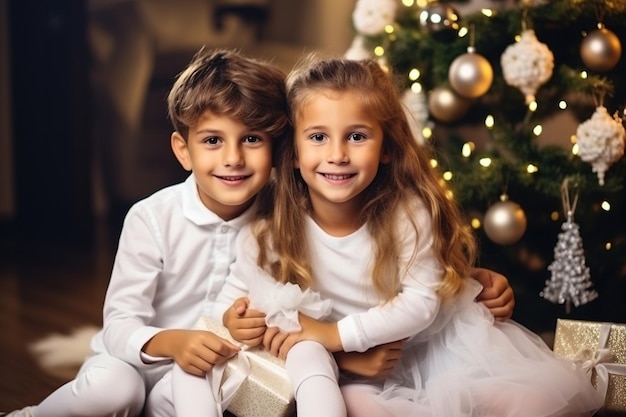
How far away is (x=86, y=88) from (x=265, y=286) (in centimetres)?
295

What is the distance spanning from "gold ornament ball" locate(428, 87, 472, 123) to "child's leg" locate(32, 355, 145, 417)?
4.08ft

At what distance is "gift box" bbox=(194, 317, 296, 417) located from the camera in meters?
1.60

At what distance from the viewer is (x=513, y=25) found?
2.41m

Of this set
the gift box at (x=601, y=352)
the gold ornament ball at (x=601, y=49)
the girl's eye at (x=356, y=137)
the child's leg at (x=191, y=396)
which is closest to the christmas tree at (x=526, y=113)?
the gold ornament ball at (x=601, y=49)

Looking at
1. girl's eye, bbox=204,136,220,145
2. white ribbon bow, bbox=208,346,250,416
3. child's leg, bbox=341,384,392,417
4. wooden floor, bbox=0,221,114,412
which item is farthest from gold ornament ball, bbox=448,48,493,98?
wooden floor, bbox=0,221,114,412

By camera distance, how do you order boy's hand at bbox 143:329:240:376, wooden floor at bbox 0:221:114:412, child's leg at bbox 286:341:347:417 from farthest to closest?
wooden floor at bbox 0:221:114:412 → boy's hand at bbox 143:329:240:376 → child's leg at bbox 286:341:347:417

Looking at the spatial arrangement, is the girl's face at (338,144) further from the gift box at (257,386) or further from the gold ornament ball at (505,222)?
the gold ornament ball at (505,222)

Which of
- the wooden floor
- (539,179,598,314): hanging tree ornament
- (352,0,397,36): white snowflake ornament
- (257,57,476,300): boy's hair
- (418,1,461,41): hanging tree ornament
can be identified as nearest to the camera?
(257,57,476,300): boy's hair

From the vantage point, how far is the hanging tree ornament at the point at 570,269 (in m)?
2.31

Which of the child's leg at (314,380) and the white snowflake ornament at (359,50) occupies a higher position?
the white snowflake ornament at (359,50)

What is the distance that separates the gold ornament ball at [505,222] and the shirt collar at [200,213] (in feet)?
2.55

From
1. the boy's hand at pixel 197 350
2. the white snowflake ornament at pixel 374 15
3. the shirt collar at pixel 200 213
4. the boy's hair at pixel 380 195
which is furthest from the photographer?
the white snowflake ornament at pixel 374 15

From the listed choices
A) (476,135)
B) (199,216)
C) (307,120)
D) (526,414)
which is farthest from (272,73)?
(476,135)

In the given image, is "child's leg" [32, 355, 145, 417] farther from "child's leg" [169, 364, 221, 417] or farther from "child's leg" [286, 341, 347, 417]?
"child's leg" [286, 341, 347, 417]
